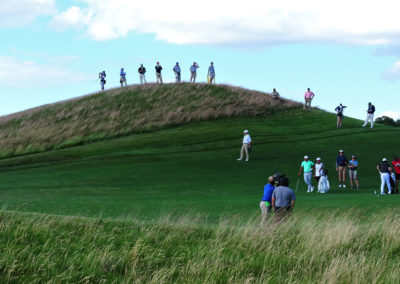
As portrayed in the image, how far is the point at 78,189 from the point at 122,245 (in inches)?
665

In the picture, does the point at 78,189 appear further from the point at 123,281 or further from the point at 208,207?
the point at 123,281

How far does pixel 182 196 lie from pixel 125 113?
34.4m

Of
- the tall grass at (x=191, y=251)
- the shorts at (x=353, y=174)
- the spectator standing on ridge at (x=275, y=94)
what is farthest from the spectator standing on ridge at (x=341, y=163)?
the spectator standing on ridge at (x=275, y=94)

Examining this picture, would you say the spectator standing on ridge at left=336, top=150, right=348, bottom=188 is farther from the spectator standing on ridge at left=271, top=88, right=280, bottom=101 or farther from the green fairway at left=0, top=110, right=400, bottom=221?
the spectator standing on ridge at left=271, top=88, right=280, bottom=101

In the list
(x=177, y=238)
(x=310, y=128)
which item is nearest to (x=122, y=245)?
(x=177, y=238)

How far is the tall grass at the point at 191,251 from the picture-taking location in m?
13.6

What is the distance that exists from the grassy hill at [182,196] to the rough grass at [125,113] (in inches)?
8.3

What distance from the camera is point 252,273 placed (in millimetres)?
13812

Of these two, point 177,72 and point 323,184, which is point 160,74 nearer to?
point 177,72

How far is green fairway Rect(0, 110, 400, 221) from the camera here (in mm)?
24523

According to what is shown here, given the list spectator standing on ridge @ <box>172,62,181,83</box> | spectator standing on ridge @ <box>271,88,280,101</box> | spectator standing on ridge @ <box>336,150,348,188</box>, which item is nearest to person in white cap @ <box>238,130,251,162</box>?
spectator standing on ridge @ <box>336,150,348,188</box>

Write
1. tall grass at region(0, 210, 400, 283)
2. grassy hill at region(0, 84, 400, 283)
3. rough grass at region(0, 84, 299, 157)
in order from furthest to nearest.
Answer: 1. rough grass at region(0, 84, 299, 157)
2. grassy hill at region(0, 84, 400, 283)
3. tall grass at region(0, 210, 400, 283)

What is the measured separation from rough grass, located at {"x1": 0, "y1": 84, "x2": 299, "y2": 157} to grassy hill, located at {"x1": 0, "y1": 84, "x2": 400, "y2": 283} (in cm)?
21

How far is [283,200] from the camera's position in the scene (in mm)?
17766
